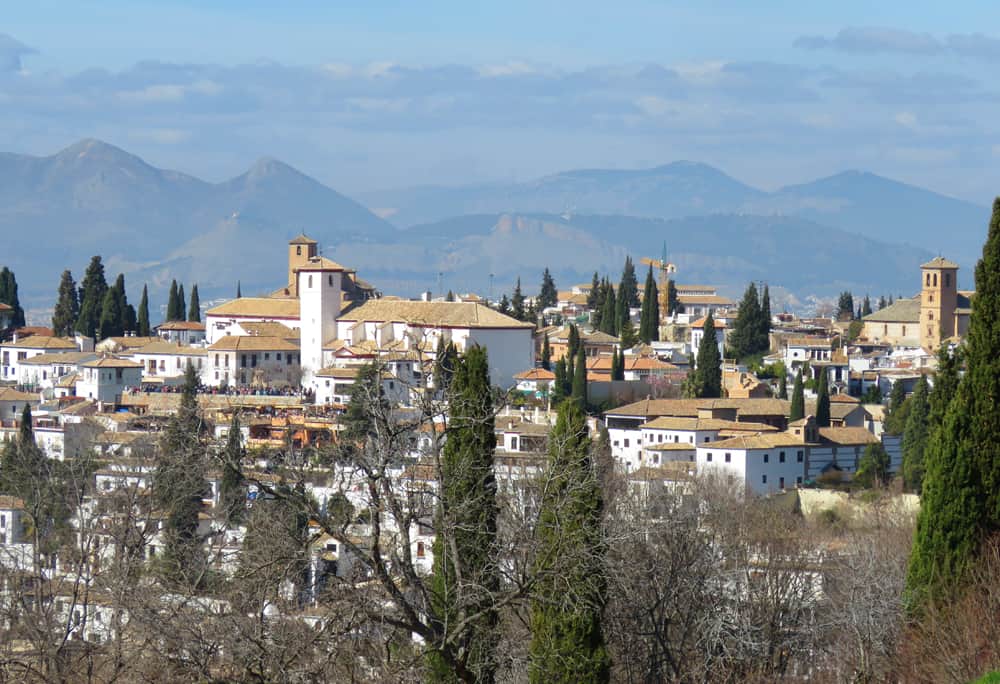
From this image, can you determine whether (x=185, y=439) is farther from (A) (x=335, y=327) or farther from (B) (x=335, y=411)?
(A) (x=335, y=327)

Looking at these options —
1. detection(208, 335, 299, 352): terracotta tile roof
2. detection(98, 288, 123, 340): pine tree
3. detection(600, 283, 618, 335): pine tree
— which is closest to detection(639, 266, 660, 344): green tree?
detection(600, 283, 618, 335): pine tree

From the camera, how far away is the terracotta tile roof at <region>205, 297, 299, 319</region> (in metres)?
78.3

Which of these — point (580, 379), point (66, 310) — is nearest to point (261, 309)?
point (66, 310)

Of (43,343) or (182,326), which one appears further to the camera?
(182,326)

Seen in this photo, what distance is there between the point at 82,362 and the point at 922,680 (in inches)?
2183

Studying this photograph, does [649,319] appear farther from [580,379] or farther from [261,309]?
[580,379]

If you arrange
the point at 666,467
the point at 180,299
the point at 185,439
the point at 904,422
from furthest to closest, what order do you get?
1. the point at 180,299
2. the point at 904,422
3. the point at 666,467
4. the point at 185,439

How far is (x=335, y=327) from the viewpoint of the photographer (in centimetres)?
7319

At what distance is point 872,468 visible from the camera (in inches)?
1849

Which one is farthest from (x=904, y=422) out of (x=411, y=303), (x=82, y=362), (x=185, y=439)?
(x=185, y=439)

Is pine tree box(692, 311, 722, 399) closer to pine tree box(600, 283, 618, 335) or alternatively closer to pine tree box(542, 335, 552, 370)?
pine tree box(542, 335, 552, 370)

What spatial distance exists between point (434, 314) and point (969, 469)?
54450 millimetres

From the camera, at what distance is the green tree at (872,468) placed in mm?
46562

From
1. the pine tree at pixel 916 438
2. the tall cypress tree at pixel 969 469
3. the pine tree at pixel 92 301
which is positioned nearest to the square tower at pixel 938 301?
the pine tree at pixel 916 438
